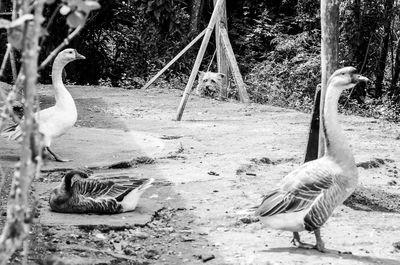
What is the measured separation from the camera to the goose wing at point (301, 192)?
534 centimetres

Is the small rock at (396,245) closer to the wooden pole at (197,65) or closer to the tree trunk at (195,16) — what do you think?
the wooden pole at (197,65)

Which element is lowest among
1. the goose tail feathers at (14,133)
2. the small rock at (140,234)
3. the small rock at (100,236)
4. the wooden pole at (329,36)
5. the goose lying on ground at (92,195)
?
the small rock at (140,234)

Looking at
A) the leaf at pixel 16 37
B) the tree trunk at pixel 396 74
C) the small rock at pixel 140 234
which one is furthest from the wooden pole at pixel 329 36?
the tree trunk at pixel 396 74

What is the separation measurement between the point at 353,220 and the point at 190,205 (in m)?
1.47

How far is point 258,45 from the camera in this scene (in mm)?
20906

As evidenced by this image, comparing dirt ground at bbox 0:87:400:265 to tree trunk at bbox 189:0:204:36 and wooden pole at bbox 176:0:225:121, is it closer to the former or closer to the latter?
wooden pole at bbox 176:0:225:121

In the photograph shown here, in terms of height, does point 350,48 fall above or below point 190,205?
above

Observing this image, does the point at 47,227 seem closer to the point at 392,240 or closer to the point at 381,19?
the point at 392,240

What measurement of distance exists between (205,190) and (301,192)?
6.78 feet

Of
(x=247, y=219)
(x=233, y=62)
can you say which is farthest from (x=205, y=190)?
(x=233, y=62)

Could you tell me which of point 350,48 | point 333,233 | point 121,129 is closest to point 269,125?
point 121,129

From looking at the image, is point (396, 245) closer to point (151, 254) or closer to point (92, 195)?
point (151, 254)

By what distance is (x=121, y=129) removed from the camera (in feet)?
36.8

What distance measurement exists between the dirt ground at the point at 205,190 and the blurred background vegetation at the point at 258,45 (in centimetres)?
477
